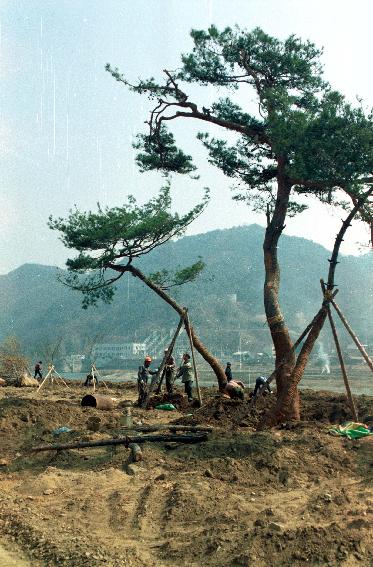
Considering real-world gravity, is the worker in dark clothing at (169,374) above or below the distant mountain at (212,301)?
below

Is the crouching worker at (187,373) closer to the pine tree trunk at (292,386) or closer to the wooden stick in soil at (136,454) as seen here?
the pine tree trunk at (292,386)

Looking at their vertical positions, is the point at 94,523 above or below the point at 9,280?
below

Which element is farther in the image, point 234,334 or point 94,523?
point 234,334

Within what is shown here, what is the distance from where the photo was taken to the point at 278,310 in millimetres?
12859

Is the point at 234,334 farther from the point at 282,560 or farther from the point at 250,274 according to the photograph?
the point at 282,560

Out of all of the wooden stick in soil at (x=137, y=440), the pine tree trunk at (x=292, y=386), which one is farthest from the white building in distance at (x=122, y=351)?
the wooden stick in soil at (x=137, y=440)

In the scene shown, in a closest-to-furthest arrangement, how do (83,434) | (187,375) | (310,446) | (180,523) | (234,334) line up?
1. (180,523)
2. (310,446)
3. (83,434)
4. (187,375)
5. (234,334)

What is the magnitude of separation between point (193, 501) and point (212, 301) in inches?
4528

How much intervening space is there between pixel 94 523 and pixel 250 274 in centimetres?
13657

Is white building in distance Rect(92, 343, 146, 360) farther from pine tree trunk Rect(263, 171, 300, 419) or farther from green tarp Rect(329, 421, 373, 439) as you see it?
green tarp Rect(329, 421, 373, 439)

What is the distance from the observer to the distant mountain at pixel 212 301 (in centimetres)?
10938

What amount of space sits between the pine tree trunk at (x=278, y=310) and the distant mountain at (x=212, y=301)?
72348 mm

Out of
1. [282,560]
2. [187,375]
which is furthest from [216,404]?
[282,560]

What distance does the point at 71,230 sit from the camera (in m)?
16.6
